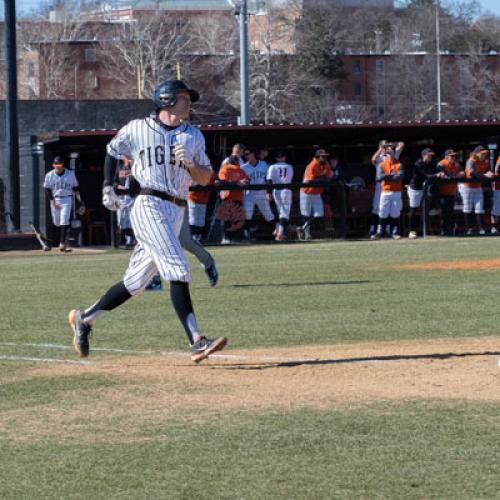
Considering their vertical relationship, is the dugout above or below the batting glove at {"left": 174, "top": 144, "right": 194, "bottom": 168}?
above

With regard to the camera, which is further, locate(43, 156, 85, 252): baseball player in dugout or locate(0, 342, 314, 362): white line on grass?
locate(43, 156, 85, 252): baseball player in dugout

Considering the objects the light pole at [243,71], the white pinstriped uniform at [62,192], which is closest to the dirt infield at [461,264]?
the white pinstriped uniform at [62,192]

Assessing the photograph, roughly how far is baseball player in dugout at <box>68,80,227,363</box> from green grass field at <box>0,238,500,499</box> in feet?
1.48

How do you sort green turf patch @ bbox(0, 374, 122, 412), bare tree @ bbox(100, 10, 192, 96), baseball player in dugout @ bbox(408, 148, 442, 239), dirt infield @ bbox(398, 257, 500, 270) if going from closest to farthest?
1. green turf patch @ bbox(0, 374, 122, 412)
2. dirt infield @ bbox(398, 257, 500, 270)
3. baseball player in dugout @ bbox(408, 148, 442, 239)
4. bare tree @ bbox(100, 10, 192, 96)

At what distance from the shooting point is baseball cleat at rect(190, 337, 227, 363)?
891 cm

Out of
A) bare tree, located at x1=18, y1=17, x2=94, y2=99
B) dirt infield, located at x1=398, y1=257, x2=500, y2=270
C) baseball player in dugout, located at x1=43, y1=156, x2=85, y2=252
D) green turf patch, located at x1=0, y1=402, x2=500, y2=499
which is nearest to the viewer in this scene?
green turf patch, located at x1=0, y1=402, x2=500, y2=499

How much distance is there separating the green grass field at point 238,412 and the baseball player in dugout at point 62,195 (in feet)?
39.5

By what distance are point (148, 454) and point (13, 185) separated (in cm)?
2446

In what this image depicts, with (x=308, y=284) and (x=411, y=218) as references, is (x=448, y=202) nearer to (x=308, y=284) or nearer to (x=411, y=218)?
(x=411, y=218)

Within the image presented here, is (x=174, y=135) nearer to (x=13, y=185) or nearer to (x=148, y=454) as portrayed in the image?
(x=148, y=454)

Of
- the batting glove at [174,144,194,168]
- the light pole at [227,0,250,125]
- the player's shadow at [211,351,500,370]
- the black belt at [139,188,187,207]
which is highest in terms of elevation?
the light pole at [227,0,250,125]

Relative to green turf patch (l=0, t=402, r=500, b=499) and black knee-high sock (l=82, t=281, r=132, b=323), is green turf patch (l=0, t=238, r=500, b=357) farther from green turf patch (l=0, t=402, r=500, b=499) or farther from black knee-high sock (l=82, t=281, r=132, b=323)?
green turf patch (l=0, t=402, r=500, b=499)

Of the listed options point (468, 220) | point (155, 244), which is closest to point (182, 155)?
point (155, 244)

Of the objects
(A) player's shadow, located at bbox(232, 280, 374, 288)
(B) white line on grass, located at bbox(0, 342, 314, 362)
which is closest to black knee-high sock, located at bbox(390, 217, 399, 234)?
(A) player's shadow, located at bbox(232, 280, 374, 288)
